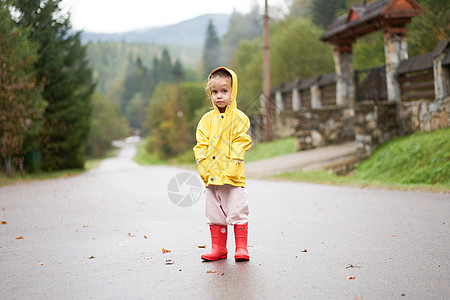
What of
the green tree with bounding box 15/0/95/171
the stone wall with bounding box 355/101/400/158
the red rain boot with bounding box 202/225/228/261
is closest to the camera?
the red rain boot with bounding box 202/225/228/261

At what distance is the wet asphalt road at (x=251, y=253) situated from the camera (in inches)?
145

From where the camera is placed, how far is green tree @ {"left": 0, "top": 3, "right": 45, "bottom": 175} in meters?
17.0

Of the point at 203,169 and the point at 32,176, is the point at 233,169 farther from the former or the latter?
the point at 32,176

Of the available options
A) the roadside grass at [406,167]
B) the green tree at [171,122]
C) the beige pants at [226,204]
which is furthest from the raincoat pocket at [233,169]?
the green tree at [171,122]

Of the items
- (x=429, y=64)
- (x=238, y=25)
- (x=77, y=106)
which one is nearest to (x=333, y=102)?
(x=429, y=64)

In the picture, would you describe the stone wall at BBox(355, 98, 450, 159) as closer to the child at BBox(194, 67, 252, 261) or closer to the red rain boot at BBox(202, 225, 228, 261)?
the child at BBox(194, 67, 252, 261)

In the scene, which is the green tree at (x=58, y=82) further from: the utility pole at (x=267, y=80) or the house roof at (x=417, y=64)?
the house roof at (x=417, y=64)

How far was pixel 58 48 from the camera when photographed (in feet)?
76.1

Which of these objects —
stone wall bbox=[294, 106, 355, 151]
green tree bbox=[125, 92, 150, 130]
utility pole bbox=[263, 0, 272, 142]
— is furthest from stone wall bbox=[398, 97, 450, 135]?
green tree bbox=[125, 92, 150, 130]

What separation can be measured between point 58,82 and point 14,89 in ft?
21.8

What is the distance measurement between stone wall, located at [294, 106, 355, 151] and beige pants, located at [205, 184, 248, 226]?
1610 cm

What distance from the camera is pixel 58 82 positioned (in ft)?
78.5

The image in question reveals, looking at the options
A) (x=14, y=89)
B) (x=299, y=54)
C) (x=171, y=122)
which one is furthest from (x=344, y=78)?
(x=171, y=122)

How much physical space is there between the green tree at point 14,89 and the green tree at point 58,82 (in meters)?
3.51
